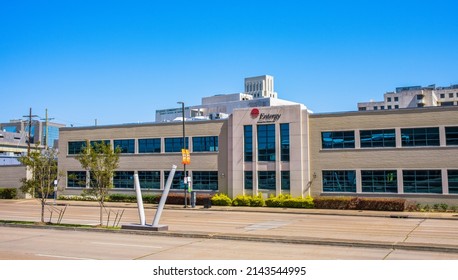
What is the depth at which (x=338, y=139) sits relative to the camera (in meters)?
41.6

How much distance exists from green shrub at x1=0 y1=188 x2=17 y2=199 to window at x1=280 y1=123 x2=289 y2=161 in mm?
35025

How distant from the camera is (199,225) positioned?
27.6m

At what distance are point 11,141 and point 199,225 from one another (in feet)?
342

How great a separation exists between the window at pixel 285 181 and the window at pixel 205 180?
733cm

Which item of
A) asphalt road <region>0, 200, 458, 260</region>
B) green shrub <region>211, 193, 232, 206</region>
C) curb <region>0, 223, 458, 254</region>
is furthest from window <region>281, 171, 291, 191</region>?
curb <region>0, 223, 458, 254</region>

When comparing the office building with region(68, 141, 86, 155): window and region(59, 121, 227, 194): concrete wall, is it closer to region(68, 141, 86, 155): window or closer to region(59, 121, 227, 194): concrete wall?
region(59, 121, 227, 194): concrete wall

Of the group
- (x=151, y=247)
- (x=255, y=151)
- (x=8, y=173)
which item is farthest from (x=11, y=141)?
(x=151, y=247)

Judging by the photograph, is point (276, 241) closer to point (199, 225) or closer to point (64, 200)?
point (199, 225)

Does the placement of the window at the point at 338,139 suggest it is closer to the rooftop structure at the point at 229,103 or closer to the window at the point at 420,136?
the window at the point at 420,136

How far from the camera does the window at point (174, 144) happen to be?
162ft

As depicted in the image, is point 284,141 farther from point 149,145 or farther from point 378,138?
point 149,145

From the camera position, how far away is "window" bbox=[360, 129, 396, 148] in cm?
3931

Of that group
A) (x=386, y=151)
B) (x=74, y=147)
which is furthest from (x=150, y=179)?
(x=386, y=151)
